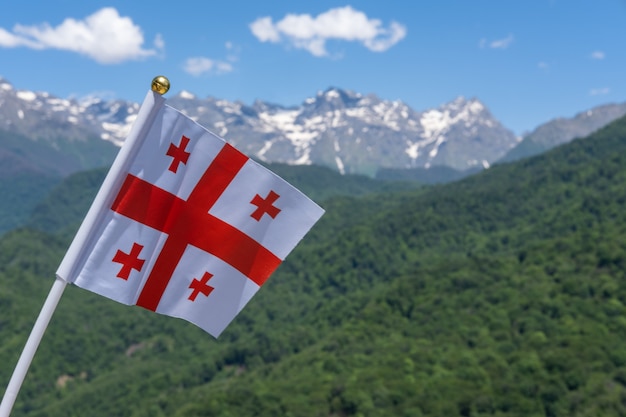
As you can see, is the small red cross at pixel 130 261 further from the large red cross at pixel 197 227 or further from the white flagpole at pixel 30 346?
the white flagpole at pixel 30 346

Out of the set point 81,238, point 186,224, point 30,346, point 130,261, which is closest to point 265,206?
point 186,224

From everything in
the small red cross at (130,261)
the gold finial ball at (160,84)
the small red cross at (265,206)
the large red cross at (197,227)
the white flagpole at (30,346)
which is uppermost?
the gold finial ball at (160,84)

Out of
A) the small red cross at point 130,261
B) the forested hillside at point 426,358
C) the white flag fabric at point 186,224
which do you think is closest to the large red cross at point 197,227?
the white flag fabric at point 186,224

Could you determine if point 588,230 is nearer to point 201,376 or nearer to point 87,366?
point 201,376

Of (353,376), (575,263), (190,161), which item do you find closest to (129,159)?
(190,161)

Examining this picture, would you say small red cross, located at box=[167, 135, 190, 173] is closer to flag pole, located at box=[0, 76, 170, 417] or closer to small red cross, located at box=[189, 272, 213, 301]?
flag pole, located at box=[0, 76, 170, 417]

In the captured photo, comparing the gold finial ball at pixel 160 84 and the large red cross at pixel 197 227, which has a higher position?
the gold finial ball at pixel 160 84

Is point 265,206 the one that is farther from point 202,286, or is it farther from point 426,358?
point 426,358
